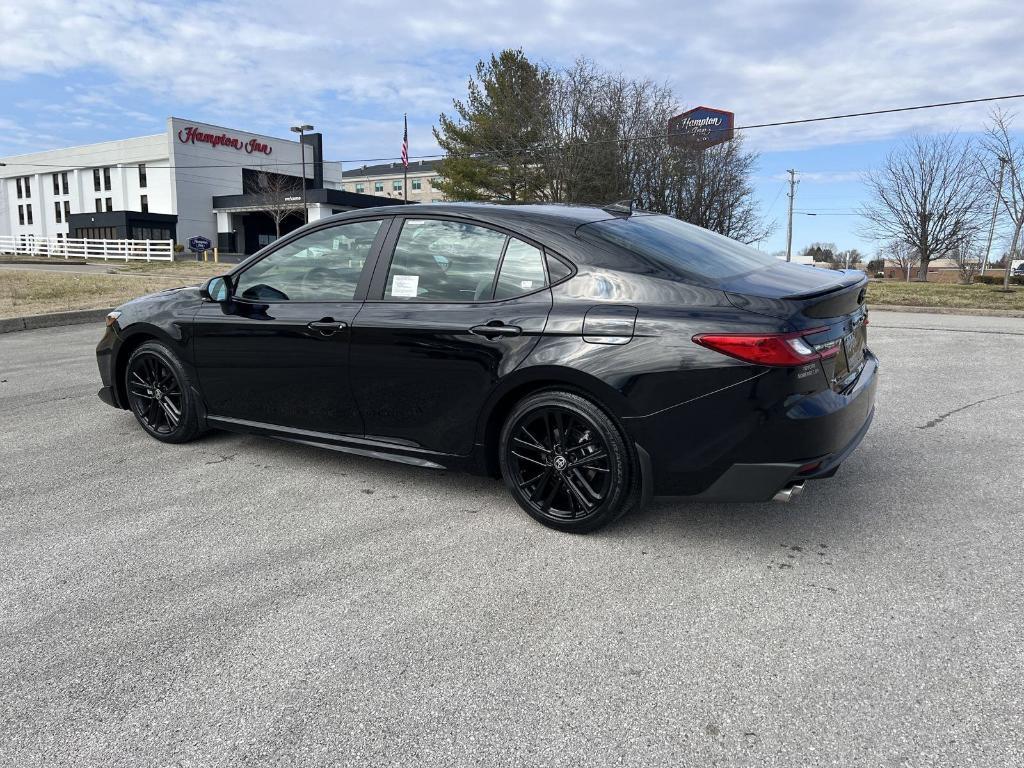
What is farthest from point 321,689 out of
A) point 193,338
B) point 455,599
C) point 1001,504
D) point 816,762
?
point 1001,504

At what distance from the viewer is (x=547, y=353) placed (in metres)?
3.35

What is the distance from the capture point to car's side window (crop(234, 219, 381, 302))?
4109 mm

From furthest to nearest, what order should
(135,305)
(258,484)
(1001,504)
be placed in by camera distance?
(135,305)
(258,484)
(1001,504)

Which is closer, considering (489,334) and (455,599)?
(455,599)

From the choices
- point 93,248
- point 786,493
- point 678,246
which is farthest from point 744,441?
point 93,248

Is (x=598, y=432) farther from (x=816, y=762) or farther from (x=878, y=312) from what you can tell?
(x=878, y=312)

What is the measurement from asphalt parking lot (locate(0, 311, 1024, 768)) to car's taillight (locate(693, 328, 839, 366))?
886mm

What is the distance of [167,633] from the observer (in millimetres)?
2652

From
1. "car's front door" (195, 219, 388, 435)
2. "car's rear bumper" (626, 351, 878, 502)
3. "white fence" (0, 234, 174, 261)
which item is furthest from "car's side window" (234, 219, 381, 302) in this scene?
"white fence" (0, 234, 174, 261)

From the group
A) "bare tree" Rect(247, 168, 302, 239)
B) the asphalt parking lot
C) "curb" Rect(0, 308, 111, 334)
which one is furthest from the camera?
"bare tree" Rect(247, 168, 302, 239)

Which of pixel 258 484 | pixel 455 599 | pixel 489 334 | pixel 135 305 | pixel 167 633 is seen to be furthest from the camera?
pixel 135 305

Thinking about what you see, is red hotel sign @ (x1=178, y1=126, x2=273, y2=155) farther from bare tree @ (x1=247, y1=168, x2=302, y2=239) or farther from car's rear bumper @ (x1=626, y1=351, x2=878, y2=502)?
car's rear bumper @ (x1=626, y1=351, x2=878, y2=502)

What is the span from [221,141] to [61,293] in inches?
2210

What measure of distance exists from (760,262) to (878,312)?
14.4 meters
